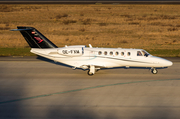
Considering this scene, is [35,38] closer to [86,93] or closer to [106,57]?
[106,57]

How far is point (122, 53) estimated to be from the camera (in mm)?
24672

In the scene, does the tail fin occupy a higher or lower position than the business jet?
higher

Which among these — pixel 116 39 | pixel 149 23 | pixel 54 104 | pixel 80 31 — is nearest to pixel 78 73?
pixel 54 104

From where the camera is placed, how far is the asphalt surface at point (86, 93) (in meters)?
16.2

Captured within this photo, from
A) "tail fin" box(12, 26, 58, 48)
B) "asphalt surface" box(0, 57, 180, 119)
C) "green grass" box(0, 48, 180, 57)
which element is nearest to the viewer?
"asphalt surface" box(0, 57, 180, 119)

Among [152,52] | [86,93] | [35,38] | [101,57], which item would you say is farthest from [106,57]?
[152,52]

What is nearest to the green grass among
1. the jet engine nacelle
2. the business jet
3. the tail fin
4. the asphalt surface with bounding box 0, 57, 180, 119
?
the asphalt surface with bounding box 0, 57, 180, 119

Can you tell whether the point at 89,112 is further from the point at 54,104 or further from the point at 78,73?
the point at 78,73

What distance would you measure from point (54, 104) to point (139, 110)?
5875 mm

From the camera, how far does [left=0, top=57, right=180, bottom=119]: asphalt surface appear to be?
16.2 metres

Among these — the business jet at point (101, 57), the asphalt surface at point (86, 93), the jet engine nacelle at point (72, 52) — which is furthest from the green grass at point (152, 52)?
the jet engine nacelle at point (72, 52)

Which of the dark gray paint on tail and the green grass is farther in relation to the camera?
the green grass

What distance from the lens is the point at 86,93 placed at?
19703 mm

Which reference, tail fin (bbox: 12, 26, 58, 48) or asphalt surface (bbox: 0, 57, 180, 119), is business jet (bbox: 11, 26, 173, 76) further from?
asphalt surface (bbox: 0, 57, 180, 119)
